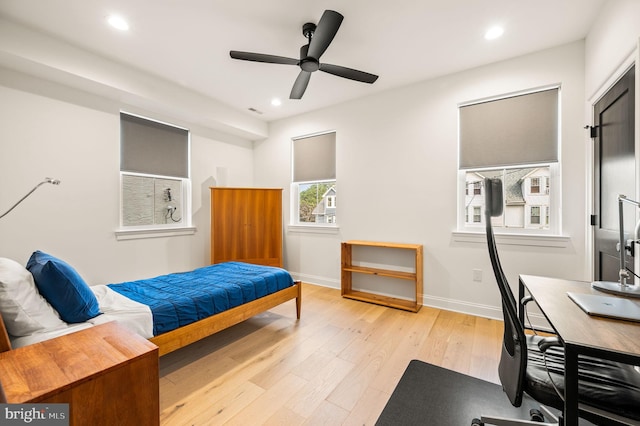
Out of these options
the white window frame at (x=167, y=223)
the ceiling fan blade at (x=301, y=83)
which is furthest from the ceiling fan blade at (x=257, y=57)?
the white window frame at (x=167, y=223)

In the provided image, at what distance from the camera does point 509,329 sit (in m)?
1.28

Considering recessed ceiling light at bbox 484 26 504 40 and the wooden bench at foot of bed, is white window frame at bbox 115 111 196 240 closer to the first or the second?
the wooden bench at foot of bed

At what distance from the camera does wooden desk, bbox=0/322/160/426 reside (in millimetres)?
996

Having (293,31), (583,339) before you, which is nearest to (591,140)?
(583,339)

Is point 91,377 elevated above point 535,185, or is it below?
below

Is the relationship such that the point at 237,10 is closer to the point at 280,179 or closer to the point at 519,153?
the point at 280,179

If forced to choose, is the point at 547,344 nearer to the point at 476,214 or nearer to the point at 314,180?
the point at 476,214

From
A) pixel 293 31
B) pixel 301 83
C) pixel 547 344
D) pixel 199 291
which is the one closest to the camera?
pixel 547 344

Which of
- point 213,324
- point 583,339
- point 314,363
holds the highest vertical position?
point 583,339

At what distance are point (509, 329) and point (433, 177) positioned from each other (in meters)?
2.40

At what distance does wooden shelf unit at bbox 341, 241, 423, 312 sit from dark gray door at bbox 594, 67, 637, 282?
1.56 m

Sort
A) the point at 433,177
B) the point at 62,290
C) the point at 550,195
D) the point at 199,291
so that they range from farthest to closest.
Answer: the point at 433,177 < the point at 550,195 < the point at 199,291 < the point at 62,290

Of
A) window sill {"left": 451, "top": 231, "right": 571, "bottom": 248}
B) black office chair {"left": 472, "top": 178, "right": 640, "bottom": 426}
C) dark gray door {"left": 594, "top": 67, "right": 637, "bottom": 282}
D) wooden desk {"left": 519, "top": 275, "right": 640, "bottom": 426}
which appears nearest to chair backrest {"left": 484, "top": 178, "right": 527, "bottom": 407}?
black office chair {"left": 472, "top": 178, "right": 640, "bottom": 426}

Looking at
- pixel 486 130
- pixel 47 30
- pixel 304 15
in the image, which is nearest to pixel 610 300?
pixel 486 130
